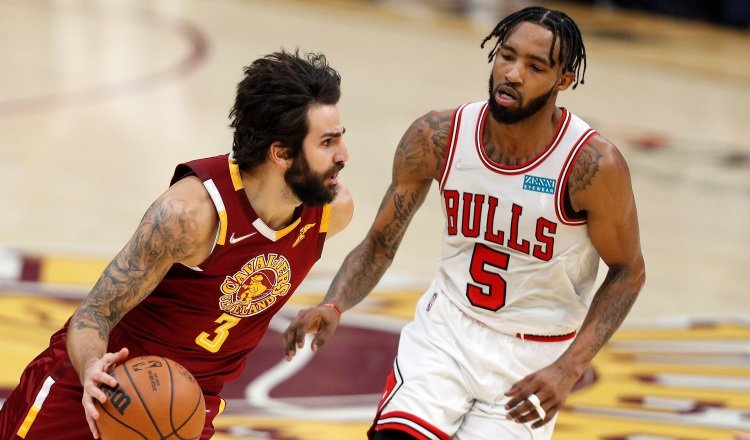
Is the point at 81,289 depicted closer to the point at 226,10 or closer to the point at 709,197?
the point at 709,197

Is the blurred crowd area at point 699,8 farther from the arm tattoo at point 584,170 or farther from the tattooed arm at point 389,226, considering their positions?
the arm tattoo at point 584,170

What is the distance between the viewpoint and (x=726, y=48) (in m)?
20.2

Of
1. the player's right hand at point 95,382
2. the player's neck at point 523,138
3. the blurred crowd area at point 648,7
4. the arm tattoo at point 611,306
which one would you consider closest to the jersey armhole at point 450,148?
the player's neck at point 523,138

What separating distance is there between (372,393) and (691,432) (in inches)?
73.4

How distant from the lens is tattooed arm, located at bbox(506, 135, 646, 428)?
484cm

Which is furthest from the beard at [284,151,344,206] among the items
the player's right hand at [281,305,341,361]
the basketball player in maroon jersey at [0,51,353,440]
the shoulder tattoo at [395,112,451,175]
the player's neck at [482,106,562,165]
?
the player's neck at [482,106,562,165]

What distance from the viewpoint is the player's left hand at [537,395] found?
4.68m

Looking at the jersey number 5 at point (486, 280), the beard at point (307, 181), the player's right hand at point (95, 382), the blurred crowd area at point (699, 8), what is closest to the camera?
the player's right hand at point (95, 382)

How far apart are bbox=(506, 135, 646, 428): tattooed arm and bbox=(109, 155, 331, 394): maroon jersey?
110cm

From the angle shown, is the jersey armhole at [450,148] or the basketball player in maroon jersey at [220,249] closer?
the basketball player in maroon jersey at [220,249]

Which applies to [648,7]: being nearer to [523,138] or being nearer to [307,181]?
[523,138]

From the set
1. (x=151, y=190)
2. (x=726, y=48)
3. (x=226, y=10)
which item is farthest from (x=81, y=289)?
(x=726, y=48)

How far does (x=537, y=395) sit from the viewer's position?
15.4ft

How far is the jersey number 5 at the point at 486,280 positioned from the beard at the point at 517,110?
547 millimetres
